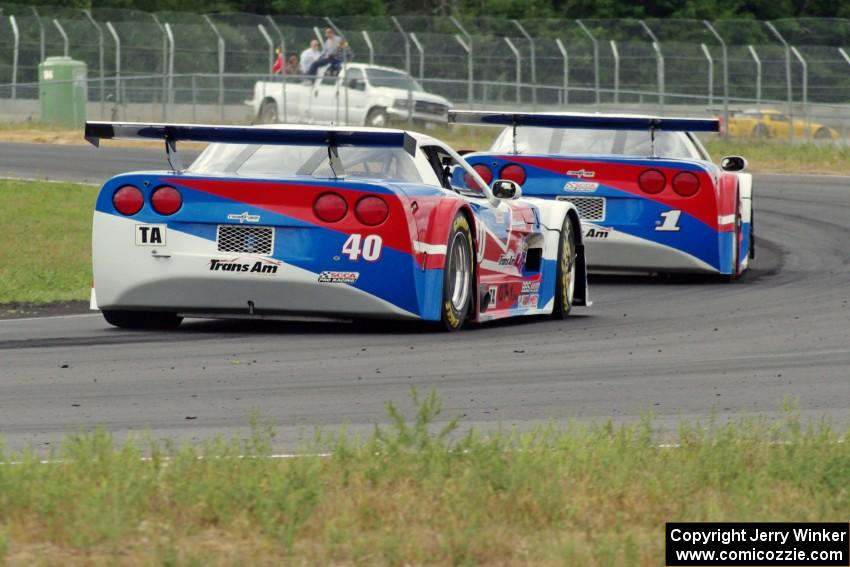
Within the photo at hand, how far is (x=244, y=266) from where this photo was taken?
9805 millimetres

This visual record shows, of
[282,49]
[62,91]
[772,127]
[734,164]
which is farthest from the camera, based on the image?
[282,49]

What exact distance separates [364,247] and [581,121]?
3.96 m

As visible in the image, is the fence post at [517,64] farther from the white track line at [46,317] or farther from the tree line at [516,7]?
the white track line at [46,317]

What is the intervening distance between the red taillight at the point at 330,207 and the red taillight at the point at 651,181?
482cm

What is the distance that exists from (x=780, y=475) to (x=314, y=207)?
14.7 feet

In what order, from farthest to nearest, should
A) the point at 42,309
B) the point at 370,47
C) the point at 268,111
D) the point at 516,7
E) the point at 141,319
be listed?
the point at 516,7, the point at 370,47, the point at 268,111, the point at 42,309, the point at 141,319

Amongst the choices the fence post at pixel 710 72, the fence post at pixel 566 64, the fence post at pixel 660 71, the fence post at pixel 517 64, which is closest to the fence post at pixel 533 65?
the fence post at pixel 517 64

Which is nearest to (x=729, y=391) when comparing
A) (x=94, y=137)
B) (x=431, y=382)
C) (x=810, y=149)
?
(x=431, y=382)

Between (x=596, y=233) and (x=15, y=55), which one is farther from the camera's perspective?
(x=15, y=55)

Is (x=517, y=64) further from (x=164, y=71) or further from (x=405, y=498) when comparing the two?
(x=405, y=498)

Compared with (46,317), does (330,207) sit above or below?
above

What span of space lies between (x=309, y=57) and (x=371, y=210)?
28477 millimetres

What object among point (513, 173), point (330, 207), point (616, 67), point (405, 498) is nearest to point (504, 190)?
point (330, 207)

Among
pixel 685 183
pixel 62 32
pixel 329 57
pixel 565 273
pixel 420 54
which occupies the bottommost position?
pixel 565 273
